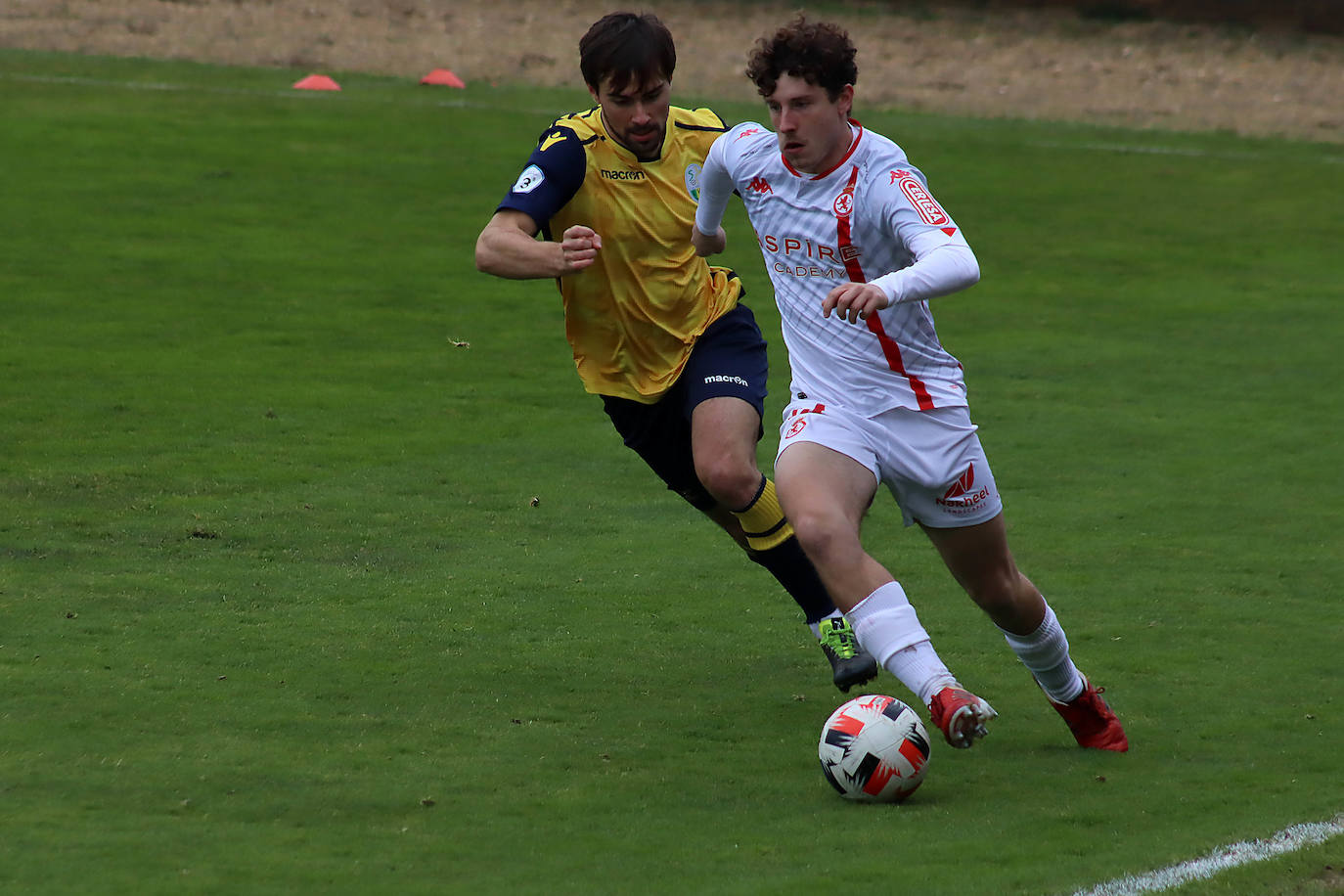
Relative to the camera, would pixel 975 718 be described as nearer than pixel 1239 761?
Yes

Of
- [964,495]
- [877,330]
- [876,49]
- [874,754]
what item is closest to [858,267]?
[877,330]

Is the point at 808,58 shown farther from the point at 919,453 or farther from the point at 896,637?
the point at 896,637

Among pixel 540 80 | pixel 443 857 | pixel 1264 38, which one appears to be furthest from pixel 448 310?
pixel 1264 38

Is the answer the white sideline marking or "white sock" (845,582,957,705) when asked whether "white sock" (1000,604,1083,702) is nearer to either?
"white sock" (845,582,957,705)

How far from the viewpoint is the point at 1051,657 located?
207 inches

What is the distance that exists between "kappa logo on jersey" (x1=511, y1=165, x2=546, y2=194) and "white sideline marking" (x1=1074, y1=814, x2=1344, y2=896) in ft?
9.55

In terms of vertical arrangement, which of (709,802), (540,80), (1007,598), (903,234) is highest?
(903,234)

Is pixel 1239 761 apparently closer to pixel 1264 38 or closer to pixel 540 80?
pixel 540 80

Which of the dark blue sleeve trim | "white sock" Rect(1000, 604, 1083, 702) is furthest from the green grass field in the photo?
the dark blue sleeve trim

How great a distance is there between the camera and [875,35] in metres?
26.4

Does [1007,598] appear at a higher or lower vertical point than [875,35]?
higher

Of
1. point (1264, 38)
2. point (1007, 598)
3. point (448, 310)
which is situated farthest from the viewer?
point (1264, 38)

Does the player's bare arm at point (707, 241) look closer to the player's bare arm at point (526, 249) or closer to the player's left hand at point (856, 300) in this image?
the player's bare arm at point (526, 249)

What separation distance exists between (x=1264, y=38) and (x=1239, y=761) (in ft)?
73.8
